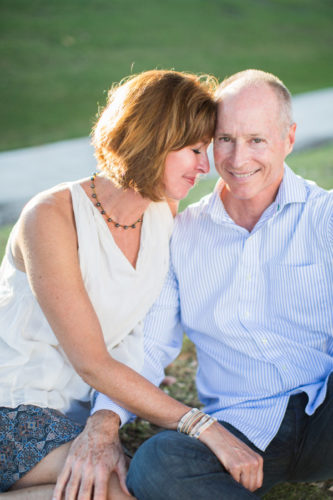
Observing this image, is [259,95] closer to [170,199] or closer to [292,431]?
[170,199]

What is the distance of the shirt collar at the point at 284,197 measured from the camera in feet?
9.50

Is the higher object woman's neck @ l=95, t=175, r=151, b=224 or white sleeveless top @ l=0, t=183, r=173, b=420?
woman's neck @ l=95, t=175, r=151, b=224

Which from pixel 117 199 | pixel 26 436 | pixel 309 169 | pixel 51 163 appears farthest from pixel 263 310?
pixel 51 163

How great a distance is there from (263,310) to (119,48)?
2087cm

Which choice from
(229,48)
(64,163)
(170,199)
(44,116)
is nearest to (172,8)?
(229,48)

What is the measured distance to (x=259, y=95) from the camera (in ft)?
9.53

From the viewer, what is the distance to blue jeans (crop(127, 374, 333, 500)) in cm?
228

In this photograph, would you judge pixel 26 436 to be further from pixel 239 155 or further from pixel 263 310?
pixel 239 155

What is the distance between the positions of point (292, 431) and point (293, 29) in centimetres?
2795

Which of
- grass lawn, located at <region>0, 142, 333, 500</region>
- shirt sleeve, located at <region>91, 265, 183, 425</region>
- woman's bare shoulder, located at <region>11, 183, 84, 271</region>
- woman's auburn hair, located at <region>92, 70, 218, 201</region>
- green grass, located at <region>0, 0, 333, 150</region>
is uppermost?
green grass, located at <region>0, 0, 333, 150</region>

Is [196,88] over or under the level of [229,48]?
under

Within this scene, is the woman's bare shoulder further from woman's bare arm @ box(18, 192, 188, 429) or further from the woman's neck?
the woman's neck

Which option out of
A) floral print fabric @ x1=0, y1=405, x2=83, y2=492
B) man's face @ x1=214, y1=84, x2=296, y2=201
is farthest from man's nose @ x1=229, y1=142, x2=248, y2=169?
floral print fabric @ x1=0, y1=405, x2=83, y2=492

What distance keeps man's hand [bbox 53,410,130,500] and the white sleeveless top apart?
0.29m
